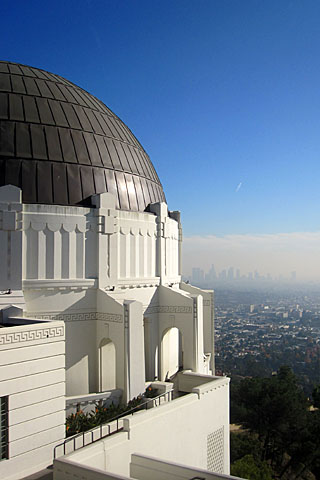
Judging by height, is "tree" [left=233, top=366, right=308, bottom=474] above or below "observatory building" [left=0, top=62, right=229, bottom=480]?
below

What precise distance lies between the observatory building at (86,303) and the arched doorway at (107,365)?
39 mm

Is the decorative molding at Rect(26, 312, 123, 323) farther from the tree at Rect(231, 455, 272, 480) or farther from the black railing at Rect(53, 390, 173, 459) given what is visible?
the tree at Rect(231, 455, 272, 480)

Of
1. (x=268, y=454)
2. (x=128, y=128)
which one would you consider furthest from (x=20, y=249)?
(x=268, y=454)

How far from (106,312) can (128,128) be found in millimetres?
9311

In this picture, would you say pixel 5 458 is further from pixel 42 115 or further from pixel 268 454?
pixel 268 454

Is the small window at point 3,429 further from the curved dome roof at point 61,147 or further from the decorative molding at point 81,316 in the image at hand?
the curved dome roof at point 61,147

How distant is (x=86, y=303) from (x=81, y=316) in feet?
1.48

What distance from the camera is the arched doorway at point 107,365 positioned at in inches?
601

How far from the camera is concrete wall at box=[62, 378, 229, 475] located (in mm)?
10922

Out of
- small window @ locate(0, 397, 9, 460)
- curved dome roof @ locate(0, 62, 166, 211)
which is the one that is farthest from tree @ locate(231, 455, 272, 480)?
small window @ locate(0, 397, 9, 460)

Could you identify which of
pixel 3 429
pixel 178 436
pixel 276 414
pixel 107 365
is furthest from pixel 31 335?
pixel 276 414

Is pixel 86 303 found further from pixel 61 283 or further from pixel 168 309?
pixel 168 309

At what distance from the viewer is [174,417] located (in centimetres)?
1338

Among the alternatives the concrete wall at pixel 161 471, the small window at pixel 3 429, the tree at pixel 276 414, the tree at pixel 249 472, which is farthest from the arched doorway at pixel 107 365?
the tree at pixel 276 414
